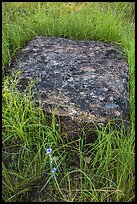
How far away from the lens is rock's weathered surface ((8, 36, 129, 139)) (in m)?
2.90

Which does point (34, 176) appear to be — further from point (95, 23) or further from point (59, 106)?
point (95, 23)

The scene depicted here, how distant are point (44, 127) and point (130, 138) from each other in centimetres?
56

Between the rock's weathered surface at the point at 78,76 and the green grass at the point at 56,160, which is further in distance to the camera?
the rock's weathered surface at the point at 78,76

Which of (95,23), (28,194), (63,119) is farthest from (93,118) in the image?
(95,23)

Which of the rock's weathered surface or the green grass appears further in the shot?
the rock's weathered surface

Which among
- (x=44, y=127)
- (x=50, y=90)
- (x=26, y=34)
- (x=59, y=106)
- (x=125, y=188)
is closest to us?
(x=125, y=188)

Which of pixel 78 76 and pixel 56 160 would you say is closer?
pixel 56 160

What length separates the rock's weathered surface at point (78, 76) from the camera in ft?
9.50

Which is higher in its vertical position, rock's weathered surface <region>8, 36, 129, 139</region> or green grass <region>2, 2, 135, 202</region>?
rock's weathered surface <region>8, 36, 129, 139</region>

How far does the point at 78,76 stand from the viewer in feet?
10.6

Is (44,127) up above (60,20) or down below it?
below

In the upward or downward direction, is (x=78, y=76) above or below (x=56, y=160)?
above

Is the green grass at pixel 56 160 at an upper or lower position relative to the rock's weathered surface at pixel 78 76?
lower

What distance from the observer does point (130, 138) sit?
2.60m
